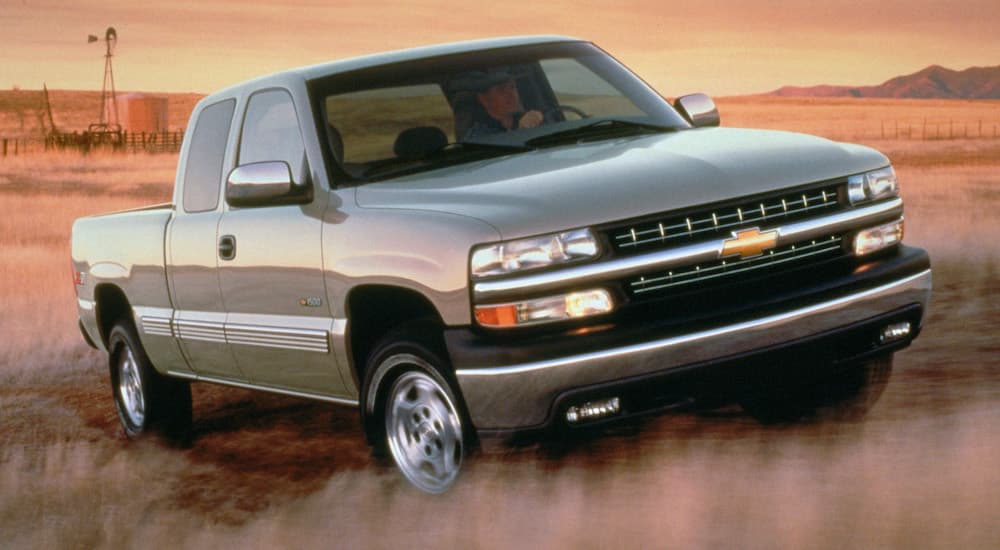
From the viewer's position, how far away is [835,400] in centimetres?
758

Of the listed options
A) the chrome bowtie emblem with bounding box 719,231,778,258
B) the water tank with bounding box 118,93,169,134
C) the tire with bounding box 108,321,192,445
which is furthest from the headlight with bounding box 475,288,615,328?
the water tank with bounding box 118,93,169,134

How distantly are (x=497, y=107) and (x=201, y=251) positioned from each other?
166cm

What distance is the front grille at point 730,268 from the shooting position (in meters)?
5.99

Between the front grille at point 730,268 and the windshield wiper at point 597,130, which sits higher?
the windshield wiper at point 597,130

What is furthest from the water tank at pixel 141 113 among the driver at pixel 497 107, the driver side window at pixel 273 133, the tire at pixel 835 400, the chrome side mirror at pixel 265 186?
the tire at pixel 835 400

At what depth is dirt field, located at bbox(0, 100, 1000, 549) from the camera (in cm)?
584

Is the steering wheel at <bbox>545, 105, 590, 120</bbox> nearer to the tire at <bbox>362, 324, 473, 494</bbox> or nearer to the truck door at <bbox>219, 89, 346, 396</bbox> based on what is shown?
the truck door at <bbox>219, 89, 346, 396</bbox>

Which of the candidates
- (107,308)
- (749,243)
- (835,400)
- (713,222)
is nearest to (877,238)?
(749,243)

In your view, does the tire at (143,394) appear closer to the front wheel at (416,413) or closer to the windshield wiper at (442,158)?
the windshield wiper at (442,158)

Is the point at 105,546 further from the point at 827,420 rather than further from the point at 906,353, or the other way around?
the point at 906,353

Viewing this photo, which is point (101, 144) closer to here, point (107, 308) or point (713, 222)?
point (107, 308)

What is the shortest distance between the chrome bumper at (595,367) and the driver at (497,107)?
1667 mm

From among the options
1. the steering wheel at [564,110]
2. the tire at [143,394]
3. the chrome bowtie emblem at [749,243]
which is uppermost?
the steering wheel at [564,110]

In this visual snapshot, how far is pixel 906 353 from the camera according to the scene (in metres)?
9.56
